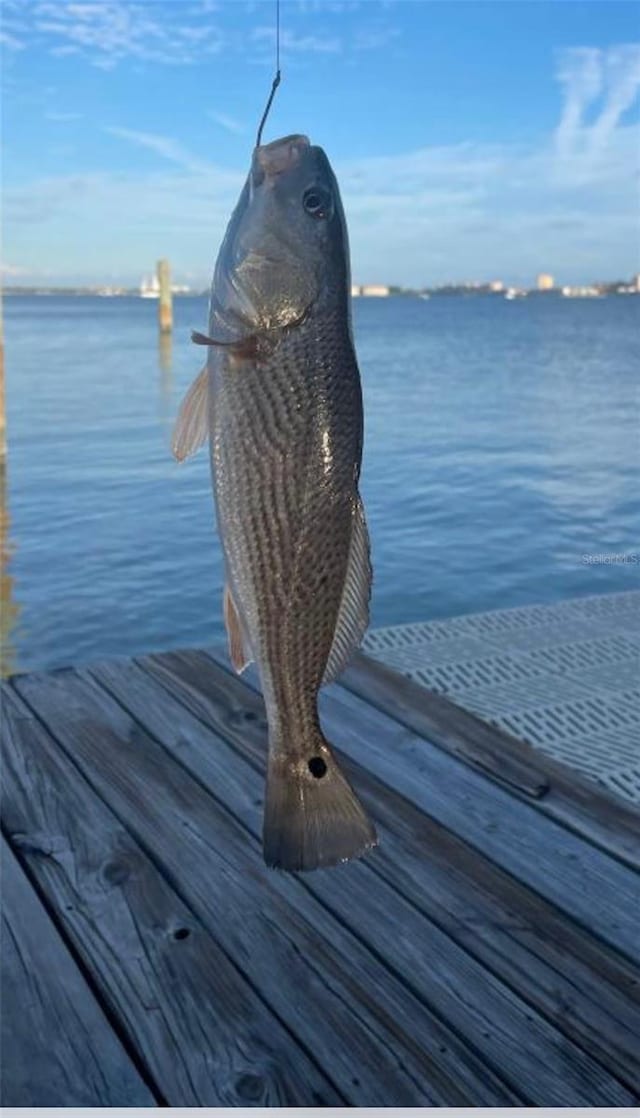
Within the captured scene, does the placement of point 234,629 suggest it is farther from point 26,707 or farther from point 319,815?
point 26,707

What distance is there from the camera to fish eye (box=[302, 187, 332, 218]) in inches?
65.4

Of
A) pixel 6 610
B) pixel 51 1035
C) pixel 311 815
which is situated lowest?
pixel 6 610

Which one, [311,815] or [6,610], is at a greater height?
[311,815]

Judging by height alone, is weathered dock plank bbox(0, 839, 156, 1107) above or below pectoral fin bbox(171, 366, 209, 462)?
below

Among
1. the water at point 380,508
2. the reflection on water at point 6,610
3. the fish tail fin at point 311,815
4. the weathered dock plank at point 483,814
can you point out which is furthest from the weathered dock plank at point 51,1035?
the reflection on water at point 6,610

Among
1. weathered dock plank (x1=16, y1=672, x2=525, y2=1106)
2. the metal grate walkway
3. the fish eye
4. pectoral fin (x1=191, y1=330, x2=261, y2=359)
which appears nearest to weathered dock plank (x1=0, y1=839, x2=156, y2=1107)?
weathered dock plank (x1=16, y1=672, x2=525, y2=1106)

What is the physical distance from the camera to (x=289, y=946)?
119 inches

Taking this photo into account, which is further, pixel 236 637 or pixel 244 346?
pixel 236 637

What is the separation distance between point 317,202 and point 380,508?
13066 millimetres

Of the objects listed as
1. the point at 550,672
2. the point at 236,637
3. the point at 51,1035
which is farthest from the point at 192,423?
the point at 550,672

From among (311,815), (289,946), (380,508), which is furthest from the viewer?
(380,508)

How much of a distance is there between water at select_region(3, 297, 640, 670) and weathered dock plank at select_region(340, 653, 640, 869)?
218cm

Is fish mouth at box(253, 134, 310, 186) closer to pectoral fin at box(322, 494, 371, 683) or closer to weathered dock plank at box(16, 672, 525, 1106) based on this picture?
pectoral fin at box(322, 494, 371, 683)

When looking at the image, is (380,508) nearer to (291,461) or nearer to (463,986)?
(463,986)
